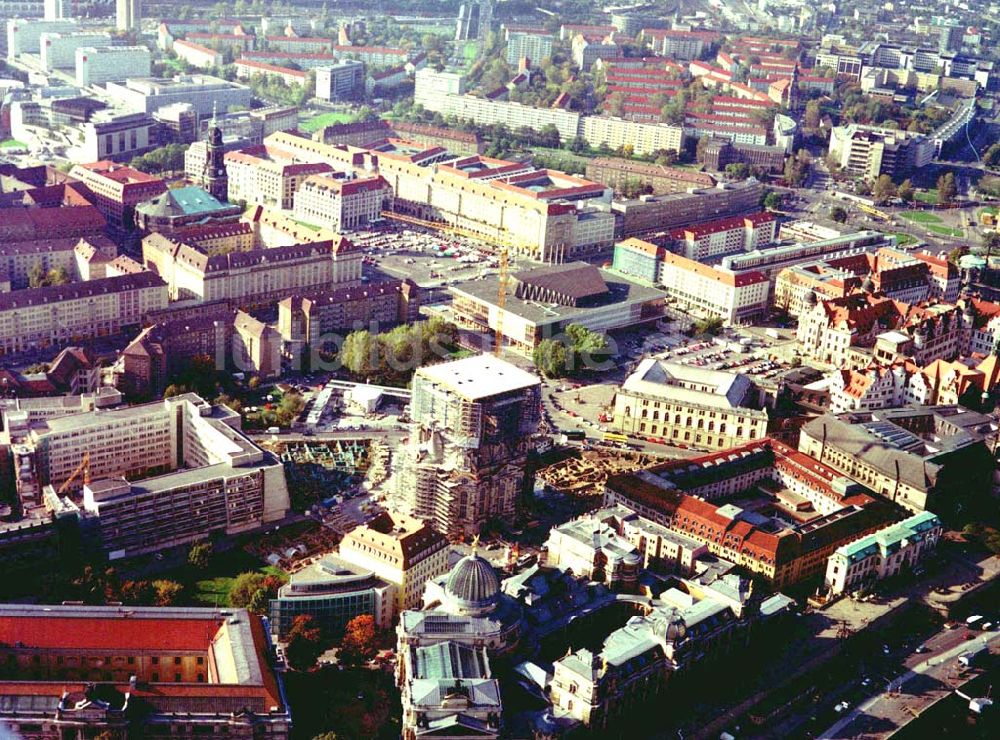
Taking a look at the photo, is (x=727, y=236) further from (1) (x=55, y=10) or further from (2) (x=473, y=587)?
(1) (x=55, y=10)

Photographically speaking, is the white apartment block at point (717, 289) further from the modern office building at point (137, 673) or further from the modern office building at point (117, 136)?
the modern office building at point (117, 136)

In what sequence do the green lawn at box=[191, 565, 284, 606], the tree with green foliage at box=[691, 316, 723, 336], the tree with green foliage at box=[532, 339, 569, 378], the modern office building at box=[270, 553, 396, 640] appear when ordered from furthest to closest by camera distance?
the tree with green foliage at box=[691, 316, 723, 336], the tree with green foliage at box=[532, 339, 569, 378], the green lawn at box=[191, 565, 284, 606], the modern office building at box=[270, 553, 396, 640]

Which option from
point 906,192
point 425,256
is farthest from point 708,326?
point 906,192

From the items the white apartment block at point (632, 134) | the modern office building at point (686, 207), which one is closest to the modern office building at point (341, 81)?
the white apartment block at point (632, 134)

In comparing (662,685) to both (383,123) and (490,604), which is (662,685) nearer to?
(490,604)

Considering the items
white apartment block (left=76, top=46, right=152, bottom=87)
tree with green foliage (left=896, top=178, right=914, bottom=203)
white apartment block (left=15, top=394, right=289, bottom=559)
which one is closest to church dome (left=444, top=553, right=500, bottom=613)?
white apartment block (left=15, top=394, right=289, bottom=559)

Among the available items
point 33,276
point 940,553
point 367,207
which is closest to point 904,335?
point 940,553

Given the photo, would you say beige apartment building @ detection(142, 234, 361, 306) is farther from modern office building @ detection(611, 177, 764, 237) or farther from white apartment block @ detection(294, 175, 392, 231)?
modern office building @ detection(611, 177, 764, 237)

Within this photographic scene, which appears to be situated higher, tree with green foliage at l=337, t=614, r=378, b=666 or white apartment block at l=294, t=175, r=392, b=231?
white apartment block at l=294, t=175, r=392, b=231
